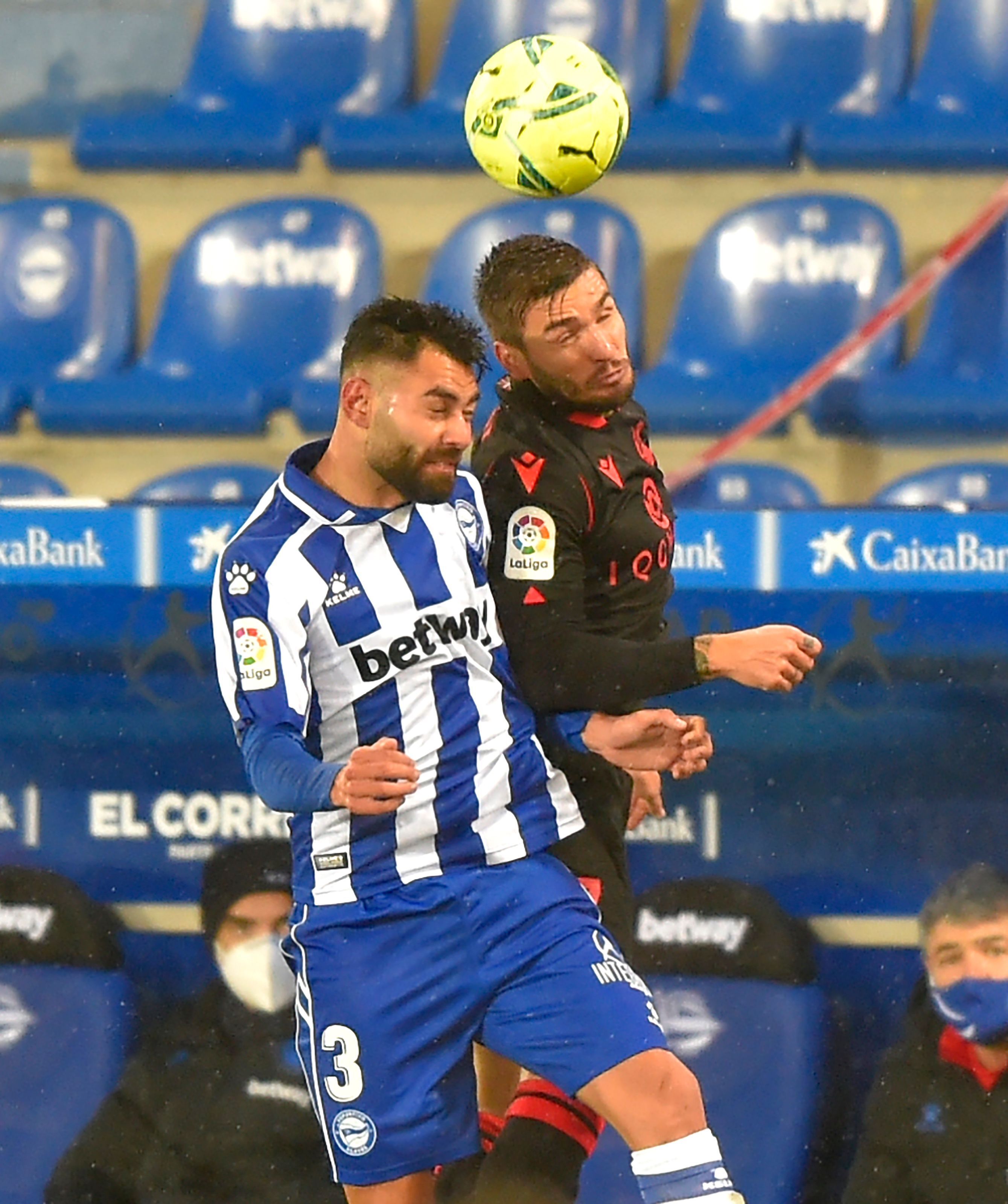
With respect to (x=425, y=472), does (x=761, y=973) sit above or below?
below

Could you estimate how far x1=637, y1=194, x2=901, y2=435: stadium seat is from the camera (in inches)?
175

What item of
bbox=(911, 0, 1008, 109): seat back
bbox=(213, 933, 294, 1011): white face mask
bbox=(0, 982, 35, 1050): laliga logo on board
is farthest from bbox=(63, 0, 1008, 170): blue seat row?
bbox=(0, 982, 35, 1050): laliga logo on board

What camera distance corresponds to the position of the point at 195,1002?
147 inches

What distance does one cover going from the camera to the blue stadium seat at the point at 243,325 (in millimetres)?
4531

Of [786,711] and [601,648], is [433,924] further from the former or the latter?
[786,711]

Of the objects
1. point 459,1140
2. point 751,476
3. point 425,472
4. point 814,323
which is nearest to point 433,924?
point 459,1140

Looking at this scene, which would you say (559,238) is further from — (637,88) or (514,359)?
(514,359)

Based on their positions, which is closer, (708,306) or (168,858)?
(168,858)

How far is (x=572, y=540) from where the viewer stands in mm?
2631

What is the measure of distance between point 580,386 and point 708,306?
1.95 m

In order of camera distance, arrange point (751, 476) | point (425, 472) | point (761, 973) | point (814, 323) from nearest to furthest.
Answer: point (425, 472) → point (761, 973) → point (751, 476) → point (814, 323)

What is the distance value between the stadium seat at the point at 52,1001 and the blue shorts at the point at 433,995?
48.1 inches

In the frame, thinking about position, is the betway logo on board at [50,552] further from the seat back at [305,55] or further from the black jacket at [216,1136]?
the seat back at [305,55]

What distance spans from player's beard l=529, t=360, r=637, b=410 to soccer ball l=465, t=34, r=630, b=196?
1.38 ft
